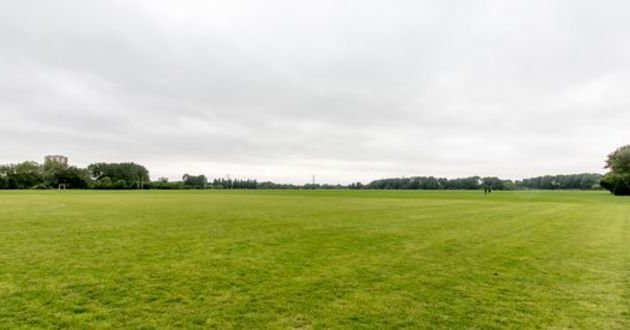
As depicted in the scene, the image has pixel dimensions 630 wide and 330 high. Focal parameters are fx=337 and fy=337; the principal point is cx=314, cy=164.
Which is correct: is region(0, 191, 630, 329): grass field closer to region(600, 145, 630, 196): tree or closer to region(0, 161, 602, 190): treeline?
region(600, 145, 630, 196): tree

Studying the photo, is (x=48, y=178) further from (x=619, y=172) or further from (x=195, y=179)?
(x=619, y=172)

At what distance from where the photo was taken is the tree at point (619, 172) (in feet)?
220

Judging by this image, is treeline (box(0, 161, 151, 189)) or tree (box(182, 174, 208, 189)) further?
tree (box(182, 174, 208, 189))

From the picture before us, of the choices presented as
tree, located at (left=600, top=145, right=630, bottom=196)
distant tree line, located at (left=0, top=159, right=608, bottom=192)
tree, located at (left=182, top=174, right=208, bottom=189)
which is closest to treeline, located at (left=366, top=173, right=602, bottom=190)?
distant tree line, located at (left=0, top=159, right=608, bottom=192)

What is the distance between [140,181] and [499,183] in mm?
145797

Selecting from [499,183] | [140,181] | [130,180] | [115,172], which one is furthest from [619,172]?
[115,172]

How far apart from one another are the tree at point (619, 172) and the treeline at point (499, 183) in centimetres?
5106

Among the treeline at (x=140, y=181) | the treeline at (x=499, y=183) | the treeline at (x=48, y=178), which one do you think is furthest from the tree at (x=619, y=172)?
the treeline at (x=48, y=178)

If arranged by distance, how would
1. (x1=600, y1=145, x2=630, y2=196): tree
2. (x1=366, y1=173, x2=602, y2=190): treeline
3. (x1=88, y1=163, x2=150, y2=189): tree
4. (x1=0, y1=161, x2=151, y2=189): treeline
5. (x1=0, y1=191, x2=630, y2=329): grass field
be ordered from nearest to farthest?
1. (x1=0, y1=191, x2=630, y2=329): grass field
2. (x1=600, y1=145, x2=630, y2=196): tree
3. (x1=0, y1=161, x2=151, y2=189): treeline
4. (x1=366, y1=173, x2=602, y2=190): treeline
5. (x1=88, y1=163, x2=150, y2=189): tree

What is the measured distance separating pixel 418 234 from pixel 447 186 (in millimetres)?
151403

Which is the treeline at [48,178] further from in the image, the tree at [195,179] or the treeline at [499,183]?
the treeline at [499,183]

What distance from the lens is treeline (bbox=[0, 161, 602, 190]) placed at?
120m

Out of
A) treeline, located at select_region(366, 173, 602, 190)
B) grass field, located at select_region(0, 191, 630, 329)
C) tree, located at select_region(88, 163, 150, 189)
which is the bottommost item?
grass field, located at select_region(0, 191, 630, 329)

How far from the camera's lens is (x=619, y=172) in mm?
72750
